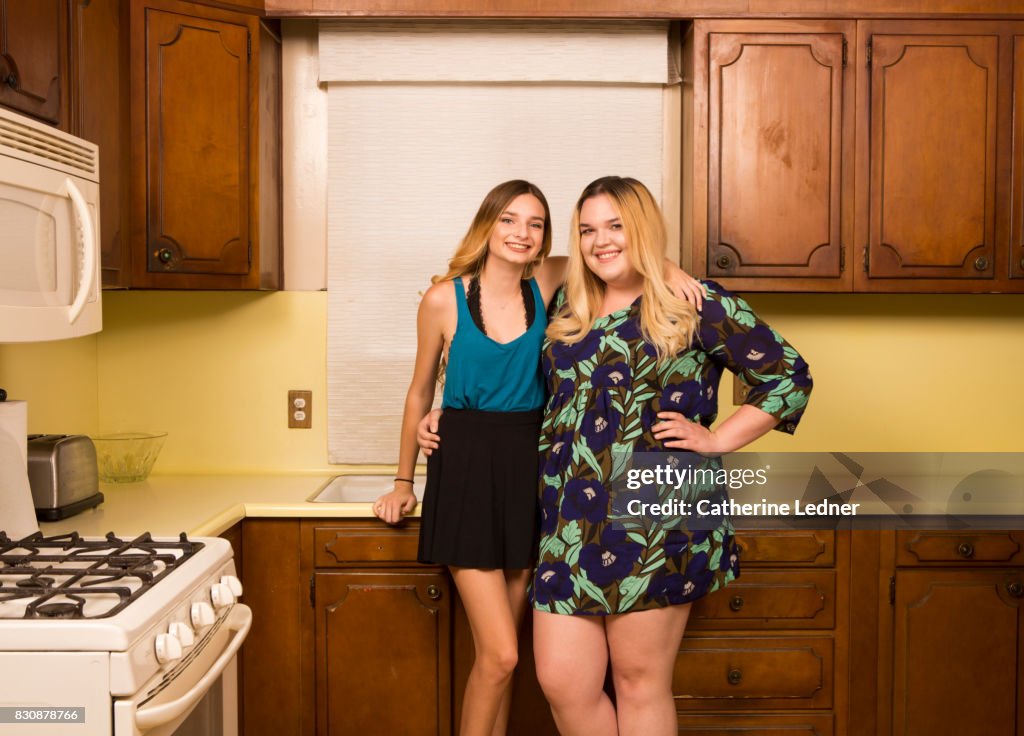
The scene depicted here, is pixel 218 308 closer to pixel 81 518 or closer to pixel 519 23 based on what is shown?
pixel 81 518

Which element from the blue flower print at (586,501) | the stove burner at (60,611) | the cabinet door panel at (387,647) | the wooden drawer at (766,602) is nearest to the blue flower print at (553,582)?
the blue flower print at (586,501)

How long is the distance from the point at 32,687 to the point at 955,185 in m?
2.49

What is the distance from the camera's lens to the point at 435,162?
2.86 meters

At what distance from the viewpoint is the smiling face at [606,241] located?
1.89 meters

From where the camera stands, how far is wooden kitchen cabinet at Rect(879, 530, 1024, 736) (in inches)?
95.0

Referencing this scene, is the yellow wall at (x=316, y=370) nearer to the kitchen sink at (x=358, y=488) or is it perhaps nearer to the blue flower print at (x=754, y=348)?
the kitchen sink at (x=358, y=488)

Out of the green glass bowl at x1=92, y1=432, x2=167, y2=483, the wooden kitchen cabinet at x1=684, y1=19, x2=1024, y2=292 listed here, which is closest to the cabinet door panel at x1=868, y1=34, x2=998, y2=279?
the wooden kitchen cabinet at x1=684, y1=19, x2=1024, y2=292

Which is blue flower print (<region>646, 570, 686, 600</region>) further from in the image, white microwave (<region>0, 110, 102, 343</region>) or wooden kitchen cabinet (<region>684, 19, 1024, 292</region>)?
white microwave (<region>0, 110, 102, 343</region>)

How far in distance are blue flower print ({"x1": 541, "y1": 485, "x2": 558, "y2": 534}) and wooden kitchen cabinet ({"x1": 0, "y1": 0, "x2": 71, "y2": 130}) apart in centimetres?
133

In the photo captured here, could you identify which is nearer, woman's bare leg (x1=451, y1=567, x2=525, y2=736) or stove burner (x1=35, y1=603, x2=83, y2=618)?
stove burner (x1=35, y1=603, x2=83, y2=618)

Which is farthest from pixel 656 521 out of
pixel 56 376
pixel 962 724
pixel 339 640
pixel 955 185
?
pixel 56 376

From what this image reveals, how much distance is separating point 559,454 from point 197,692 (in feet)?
2.71

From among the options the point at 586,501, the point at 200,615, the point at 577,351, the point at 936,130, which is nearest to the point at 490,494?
the point at 586,501

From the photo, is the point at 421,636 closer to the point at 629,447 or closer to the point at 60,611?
the point at 629,447
